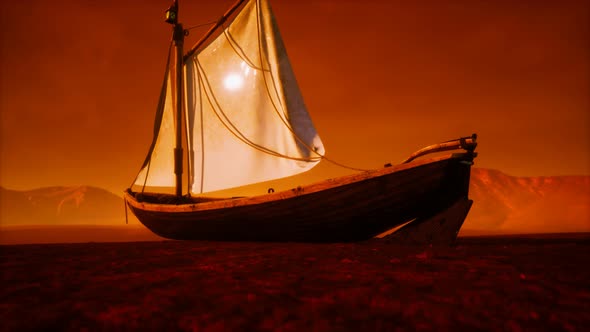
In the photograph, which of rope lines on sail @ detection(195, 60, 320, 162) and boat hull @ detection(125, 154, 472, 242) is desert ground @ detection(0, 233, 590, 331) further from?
rope lines on sail @ detection(195, 60, 320, 162)

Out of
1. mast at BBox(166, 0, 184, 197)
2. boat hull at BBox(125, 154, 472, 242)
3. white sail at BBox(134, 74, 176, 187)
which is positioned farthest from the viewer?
white sail at BBox(134, 74, 176, 187)

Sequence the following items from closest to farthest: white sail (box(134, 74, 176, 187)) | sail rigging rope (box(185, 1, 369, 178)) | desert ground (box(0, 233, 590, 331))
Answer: desert ground (box(0, 233, 590, 331)) < sail rigging rope (box(185, 1, 369, 178)) < white sail (box(134, 74, 176, 187))

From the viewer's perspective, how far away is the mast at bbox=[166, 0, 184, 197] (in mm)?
9375

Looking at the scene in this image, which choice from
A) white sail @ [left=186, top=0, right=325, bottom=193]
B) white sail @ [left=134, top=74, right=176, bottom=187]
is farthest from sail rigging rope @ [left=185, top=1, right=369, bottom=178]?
white sail @ [left=134, top=74, right=176, bottom=187]

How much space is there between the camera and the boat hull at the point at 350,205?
4328mm

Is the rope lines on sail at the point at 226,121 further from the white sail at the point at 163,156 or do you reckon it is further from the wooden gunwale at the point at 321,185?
the wooden gunwale at the point at 321,185

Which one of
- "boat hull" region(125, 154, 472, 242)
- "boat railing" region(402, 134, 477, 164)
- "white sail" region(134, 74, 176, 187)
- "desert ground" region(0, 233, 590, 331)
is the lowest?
"desert ground" region(0, 233, 590, 331)

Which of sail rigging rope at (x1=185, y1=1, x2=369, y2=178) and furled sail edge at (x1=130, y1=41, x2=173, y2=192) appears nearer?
sail rigging rope at (x1=185, y1=1, x2=369, y2=178)

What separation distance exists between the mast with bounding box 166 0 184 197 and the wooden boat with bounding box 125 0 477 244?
0.03m

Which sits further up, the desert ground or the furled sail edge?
the furled sail edge

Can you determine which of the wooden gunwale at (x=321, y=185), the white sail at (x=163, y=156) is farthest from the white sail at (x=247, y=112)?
the wooden gunwale at (x=321, y=185)

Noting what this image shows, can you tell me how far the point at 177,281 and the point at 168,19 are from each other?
1064cm

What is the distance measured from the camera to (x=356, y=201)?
4.59 metres

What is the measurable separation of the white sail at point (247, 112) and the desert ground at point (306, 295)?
5023 mm
